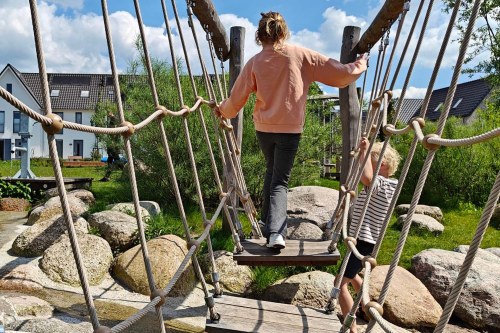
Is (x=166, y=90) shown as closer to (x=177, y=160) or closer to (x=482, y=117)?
(x=177, y=160)

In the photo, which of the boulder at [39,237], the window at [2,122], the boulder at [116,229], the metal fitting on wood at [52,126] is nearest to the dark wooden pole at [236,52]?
the boulder at [116,229]

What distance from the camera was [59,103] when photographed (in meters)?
32.5

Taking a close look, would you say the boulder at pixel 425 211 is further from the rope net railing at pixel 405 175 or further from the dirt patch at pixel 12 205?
the dirt patch at pixel 12 205

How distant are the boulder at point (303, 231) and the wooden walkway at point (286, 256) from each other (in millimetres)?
2226

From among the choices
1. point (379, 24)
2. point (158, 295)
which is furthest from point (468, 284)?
point (158, 295)

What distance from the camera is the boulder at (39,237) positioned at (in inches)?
207

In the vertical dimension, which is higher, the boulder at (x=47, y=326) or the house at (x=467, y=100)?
the house at (x=467, y=100)

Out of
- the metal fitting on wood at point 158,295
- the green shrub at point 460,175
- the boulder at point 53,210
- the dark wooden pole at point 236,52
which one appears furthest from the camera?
the green shrub at point 460,175

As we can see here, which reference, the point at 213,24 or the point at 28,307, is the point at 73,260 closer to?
the point at 28,307

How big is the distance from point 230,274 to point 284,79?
2406mm

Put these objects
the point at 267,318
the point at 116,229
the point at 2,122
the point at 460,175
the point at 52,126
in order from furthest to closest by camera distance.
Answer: the point at 2,122
the point at 460,175
the point at 116,229
the point at 267,318
the point at 52,126

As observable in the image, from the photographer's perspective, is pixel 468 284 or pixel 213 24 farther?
pixel 468 284

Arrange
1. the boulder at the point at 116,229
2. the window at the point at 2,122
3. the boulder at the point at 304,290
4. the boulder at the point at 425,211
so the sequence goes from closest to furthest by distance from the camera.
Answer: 1. the boulder at the point at 304,290
2. the boulder at the point at 116,229
3. the boulder at the point at 425,211
4. the window at the point at 2,122

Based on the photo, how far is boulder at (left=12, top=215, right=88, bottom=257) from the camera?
5260mm
